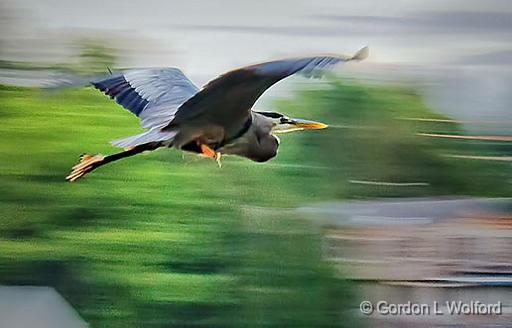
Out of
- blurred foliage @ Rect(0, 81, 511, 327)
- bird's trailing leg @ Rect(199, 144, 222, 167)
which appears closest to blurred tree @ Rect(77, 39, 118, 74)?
blurred foliage @ Rect(0, 81, 511, 327)

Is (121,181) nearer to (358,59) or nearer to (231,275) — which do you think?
(231,275)

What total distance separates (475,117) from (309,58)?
0.39 meters

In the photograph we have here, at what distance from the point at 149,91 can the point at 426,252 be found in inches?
27.8

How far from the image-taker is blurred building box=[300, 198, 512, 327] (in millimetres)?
1223

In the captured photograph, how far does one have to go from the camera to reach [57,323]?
1252mm

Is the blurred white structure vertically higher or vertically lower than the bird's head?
lower

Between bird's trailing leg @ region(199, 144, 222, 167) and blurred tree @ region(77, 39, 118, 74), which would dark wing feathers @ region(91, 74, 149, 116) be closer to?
blurred tree @ region(77, 39, 118, 74)

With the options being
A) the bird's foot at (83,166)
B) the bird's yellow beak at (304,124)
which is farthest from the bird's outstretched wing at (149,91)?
the bird's yellow beak at (304,124)

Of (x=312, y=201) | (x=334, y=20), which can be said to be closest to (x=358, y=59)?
(x=334, y=20)

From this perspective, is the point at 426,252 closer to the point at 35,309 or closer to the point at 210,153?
the point at 210,153

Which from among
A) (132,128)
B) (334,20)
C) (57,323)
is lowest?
(57,323)

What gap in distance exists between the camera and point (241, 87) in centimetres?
120

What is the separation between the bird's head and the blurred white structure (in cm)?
61

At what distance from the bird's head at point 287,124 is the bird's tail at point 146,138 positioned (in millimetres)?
214
